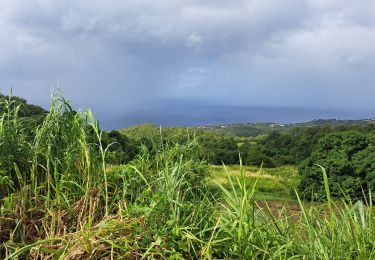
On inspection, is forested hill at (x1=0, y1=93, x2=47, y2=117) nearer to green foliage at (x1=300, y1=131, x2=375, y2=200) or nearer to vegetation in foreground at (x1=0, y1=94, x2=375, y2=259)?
vegetation in foreground at (x1=0, y1=94, x2=375, y2=259)

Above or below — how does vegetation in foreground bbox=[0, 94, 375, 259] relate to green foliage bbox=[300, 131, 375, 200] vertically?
above

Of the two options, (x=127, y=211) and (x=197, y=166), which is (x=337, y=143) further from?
(x=127, y=211)

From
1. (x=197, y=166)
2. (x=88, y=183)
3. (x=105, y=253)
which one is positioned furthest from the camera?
(x=197, y=166)

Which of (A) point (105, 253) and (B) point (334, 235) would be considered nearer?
(A) point (105, 253)

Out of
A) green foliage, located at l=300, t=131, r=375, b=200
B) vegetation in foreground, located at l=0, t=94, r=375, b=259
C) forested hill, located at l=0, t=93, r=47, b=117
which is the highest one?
forested hill, located at l=0, t=93, r=47, b=117

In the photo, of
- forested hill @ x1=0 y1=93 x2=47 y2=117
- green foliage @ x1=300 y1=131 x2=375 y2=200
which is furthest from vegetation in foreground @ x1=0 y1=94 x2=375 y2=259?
green foliage @ x1=300 y1=131 x2=375 y2=200

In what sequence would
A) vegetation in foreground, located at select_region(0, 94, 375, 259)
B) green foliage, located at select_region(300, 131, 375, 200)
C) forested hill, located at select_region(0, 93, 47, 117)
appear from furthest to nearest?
green foliage, located at select_region(300, 131, 375, 200) → forested hill, located at select_region(0, 93, 47, 117) → vegetation in foreground, located at select_region(0, 94, 375, 259)

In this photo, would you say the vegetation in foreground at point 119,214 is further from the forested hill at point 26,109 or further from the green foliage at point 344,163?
the green foliage at point 344,163

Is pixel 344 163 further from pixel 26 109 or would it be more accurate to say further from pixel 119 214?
pixel 119 214

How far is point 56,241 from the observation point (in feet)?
7.97

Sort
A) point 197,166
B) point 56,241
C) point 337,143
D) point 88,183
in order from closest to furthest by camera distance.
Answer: point 56,241, point 88,183, point 197,166, point 337,143

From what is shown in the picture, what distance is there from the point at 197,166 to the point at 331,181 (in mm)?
13518

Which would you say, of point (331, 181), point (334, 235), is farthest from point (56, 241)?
point (331, 181)

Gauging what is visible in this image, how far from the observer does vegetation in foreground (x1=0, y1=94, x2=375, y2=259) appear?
2.25 meters
